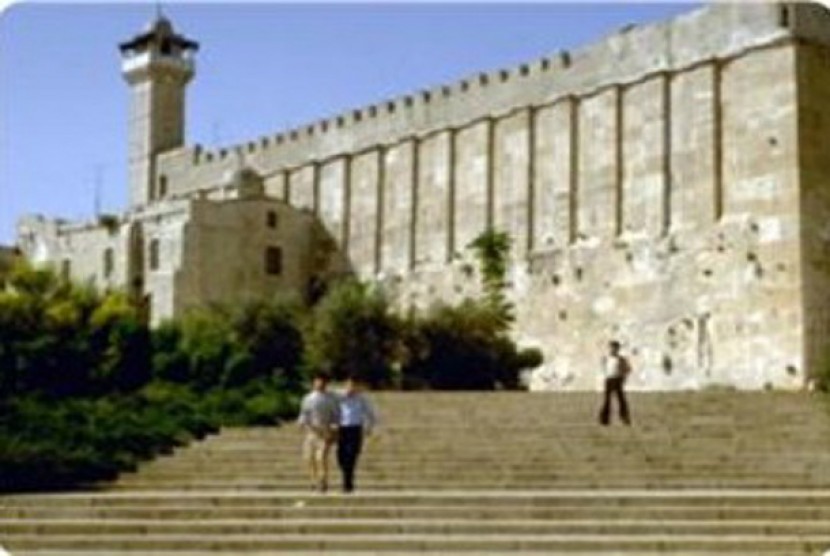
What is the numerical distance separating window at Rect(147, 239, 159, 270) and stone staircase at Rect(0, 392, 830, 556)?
2251 centimetres

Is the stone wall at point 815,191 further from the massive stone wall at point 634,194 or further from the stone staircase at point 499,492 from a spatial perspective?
the stone staircase at point 499,492

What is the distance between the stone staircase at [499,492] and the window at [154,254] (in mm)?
22512

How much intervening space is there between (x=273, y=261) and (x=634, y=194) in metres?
11.8

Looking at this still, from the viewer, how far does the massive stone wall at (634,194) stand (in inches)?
1382

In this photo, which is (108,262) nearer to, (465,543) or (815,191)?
(815,191)

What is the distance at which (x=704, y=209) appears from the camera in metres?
36.4

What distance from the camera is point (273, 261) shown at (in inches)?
1839

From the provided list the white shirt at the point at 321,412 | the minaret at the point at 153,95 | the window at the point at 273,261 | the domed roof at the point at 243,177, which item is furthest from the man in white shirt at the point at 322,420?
the minaret at the point at 153,95

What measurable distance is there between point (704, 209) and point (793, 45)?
3.56 metres

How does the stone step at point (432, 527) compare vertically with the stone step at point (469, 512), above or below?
below

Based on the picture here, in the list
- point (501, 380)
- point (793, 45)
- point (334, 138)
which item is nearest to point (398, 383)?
point (501, 380)

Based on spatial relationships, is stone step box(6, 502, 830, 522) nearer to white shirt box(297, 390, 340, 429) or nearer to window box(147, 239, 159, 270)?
white shirt box(297, 390, 340, 429)

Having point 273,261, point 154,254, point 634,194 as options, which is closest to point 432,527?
point 634,194

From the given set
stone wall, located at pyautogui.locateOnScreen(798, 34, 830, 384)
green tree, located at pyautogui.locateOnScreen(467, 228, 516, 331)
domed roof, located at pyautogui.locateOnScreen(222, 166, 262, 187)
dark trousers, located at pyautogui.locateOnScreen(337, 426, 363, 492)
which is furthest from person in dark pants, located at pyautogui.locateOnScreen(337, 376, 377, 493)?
domed roof, located at pyautogui.locateOnScreen(222, 166, 262, 187)
